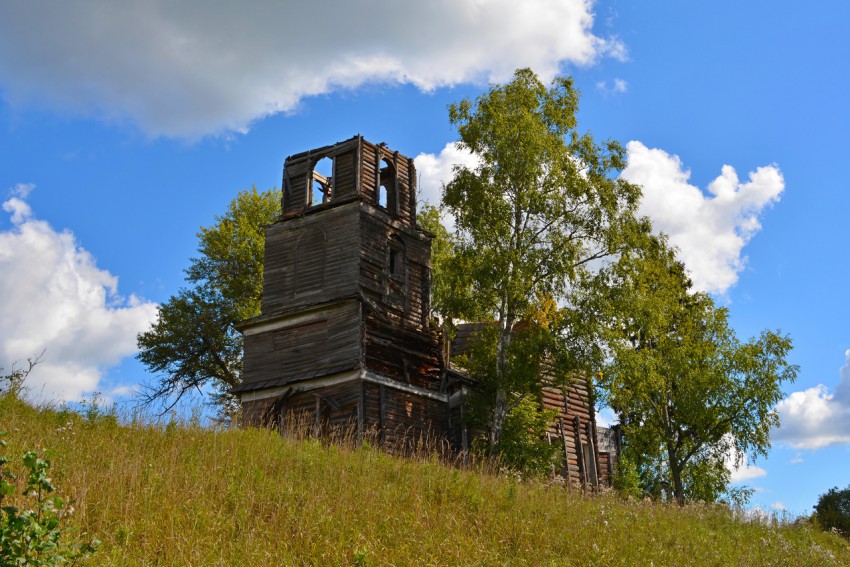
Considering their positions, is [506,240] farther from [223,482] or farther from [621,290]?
[223,482]

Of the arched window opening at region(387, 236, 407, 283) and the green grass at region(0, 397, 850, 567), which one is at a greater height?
the arched window opening at region(387, 236, 407, 283)

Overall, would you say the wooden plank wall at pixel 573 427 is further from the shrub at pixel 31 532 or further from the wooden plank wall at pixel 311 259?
the shrub at pixel 31 532

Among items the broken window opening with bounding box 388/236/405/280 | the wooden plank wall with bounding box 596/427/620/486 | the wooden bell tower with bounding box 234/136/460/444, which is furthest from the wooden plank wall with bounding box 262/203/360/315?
the wooden plank wall with bounding box 596/427/620/486

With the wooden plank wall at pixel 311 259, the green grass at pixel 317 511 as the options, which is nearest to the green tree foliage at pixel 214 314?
the wooden plank wall at pixel 311 259

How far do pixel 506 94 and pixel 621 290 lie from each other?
27.9 ft

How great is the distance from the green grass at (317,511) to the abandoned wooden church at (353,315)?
1024cm

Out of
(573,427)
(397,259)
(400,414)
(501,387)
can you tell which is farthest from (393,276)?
(573,427)

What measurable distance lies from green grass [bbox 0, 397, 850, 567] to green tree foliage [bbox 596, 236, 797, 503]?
9726 mm

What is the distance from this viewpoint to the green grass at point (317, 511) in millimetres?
10312

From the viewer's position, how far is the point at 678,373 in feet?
90.1

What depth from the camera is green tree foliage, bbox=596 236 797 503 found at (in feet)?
85.8

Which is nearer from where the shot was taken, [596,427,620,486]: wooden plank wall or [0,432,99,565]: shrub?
[0,432,99,565]: shrub

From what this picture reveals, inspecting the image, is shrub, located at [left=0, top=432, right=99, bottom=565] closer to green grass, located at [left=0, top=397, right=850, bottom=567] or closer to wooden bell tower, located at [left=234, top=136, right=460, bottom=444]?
green grass, located at [left=0, top=397, right=850, bottom=567]

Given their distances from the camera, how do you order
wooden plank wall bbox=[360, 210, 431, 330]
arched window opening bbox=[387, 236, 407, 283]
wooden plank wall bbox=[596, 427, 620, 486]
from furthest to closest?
wooden plank wall bbox=[596, 427, 620, 486] < arched window opening bbox=[387, 236, 407, 283] < wooden plank wall bbox=[360, 210, 431, 330]
